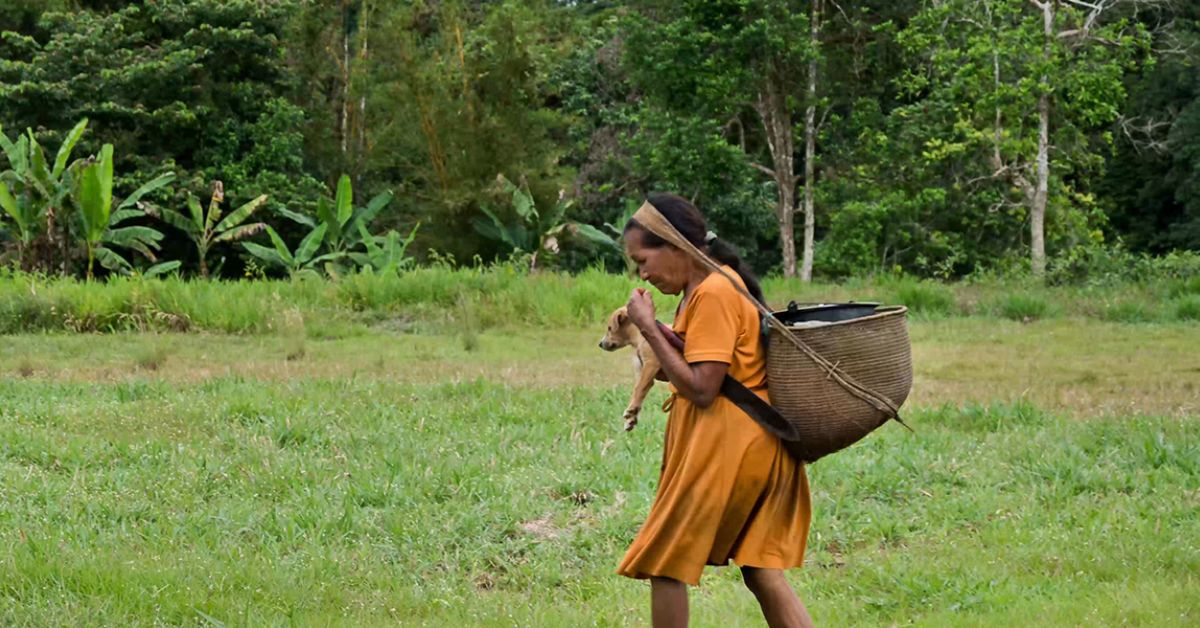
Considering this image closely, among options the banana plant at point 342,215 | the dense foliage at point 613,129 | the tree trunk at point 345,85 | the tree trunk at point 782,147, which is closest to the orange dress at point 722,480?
the dense foliage at point 613,129

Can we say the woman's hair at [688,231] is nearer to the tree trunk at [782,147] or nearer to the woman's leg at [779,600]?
the woman's leg at [779,600]

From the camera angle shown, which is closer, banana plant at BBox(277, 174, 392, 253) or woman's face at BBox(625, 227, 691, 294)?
woman's face at BBox(625, 227, 691, 294)

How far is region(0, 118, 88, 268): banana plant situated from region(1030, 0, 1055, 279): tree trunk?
15379 millimetres

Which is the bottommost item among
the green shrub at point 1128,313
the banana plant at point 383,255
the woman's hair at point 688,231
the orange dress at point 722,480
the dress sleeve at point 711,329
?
the green shrub at point 1128,313

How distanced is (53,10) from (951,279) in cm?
1937

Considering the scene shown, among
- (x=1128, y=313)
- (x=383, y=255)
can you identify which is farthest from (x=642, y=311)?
(x=383, y=255)

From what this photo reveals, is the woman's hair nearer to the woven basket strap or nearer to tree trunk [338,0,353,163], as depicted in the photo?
the woven basket strap

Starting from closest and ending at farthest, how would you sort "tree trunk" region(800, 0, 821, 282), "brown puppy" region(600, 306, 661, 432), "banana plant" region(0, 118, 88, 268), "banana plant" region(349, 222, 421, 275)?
"brown puppy" region(600, 306, 661, 432) < "banana plant" region(0, 118, 88, 268) < "banana plant" region(349, 222, 421, 275) < "tree trunk" region(800, 0, 821, 282)

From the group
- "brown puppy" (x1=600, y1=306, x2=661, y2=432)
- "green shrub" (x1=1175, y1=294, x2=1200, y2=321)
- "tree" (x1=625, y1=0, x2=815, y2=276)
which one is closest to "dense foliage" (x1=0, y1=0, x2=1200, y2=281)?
"tree" (x1=625, y1=0, x2=815, y2=276)

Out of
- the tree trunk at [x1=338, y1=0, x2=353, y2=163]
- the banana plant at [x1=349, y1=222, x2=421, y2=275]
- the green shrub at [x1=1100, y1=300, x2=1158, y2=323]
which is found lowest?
the green shrub at [x1=1100, y1=300, x2=1158, y2=323]

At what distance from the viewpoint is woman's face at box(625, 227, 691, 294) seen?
13.2 ft

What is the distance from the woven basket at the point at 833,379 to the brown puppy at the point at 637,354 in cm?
40

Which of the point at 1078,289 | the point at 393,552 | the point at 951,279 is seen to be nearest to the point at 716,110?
the point at 951,279

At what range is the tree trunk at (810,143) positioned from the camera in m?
25.4
